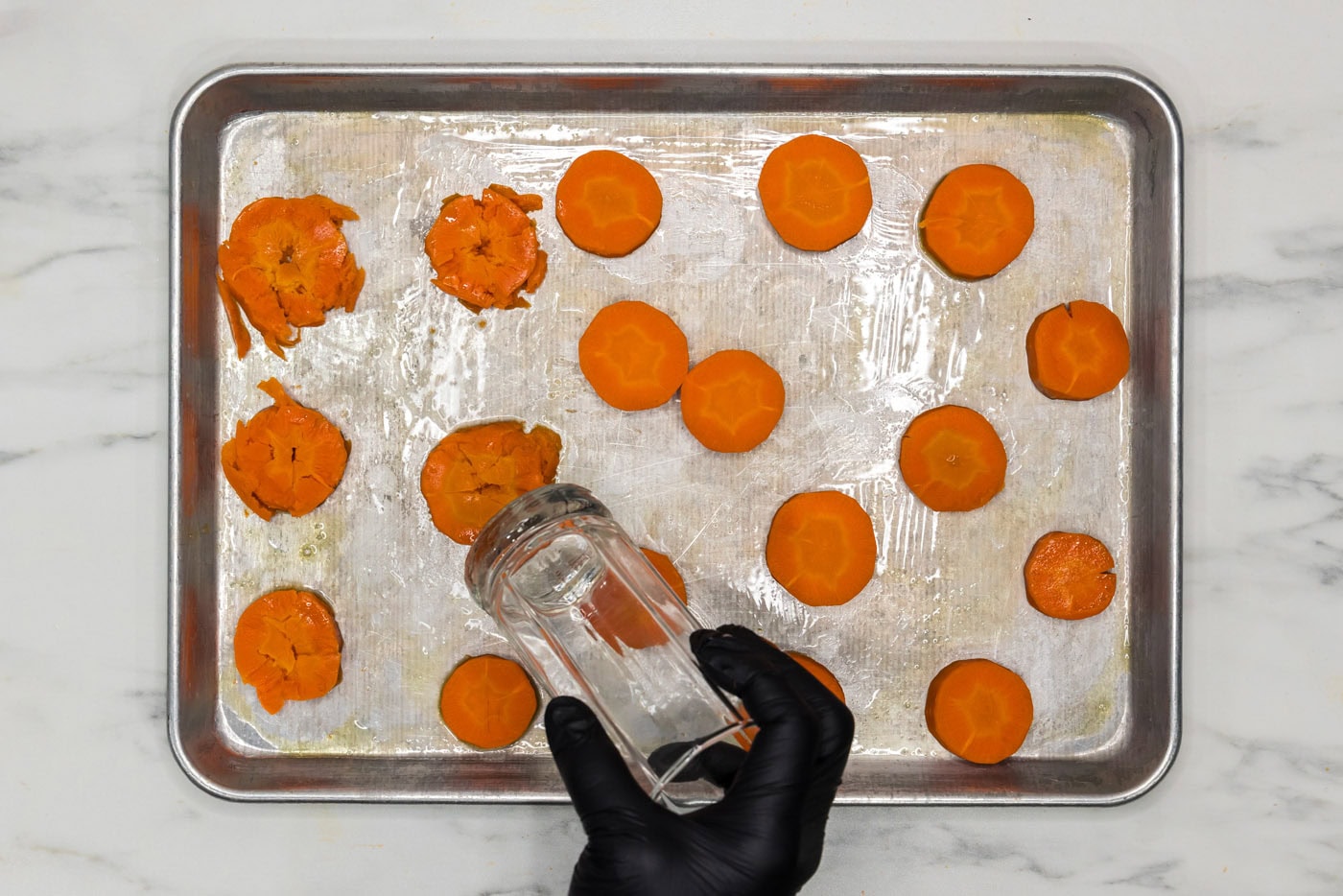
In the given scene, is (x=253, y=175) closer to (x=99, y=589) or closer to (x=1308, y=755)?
(x=99, y=589)

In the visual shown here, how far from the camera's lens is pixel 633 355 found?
1.38m

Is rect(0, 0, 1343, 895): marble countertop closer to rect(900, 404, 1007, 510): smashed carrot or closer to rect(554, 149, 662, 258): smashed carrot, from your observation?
rect(554, 149, 662, 258): smashed carrot

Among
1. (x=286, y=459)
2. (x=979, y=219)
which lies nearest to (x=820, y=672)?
(x=979, y=219)

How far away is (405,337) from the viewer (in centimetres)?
A: 143

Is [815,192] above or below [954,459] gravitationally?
above

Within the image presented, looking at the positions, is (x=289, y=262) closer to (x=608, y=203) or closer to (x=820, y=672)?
(x=608, y=203)

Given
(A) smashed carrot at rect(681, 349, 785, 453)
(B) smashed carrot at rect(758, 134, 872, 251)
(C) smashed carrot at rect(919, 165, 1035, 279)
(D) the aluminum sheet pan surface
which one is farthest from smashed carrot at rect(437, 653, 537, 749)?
(C) smashed carrot at rect(919, 165, 1035, 279)

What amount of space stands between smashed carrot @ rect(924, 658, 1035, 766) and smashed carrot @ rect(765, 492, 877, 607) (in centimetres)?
20

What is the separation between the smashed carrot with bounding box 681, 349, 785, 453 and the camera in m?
1.39

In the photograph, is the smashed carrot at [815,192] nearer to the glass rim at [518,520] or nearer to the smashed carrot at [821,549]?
the smashed carrot at [821,549]

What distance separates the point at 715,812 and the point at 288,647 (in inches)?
25.9

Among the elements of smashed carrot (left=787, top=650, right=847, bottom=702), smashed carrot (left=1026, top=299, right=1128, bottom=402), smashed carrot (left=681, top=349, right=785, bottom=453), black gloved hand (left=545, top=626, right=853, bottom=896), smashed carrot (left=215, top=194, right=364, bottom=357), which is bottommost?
black gloved hand (left=545, top=626, right=853, bottom=896)

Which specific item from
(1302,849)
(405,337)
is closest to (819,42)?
(405,337)

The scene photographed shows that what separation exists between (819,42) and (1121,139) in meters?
0.47
